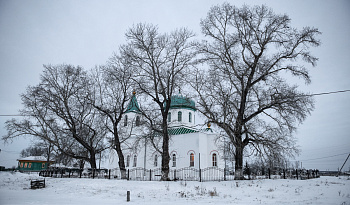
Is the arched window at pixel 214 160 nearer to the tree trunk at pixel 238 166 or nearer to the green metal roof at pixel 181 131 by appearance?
the green metal roof at pixel 181 131

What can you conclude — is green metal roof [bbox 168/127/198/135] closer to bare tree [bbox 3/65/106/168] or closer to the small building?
bare tree [bbox 3/65/106/168]

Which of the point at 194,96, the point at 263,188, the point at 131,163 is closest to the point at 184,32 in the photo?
the point at 194,96

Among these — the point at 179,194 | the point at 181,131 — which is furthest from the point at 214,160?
the point at 179,194

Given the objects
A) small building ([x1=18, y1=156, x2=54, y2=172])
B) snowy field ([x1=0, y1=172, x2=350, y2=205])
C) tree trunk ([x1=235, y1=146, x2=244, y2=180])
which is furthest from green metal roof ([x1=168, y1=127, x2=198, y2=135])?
small building ([x1=18, y1=156, x2=54, y2=172])

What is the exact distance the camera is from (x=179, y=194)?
44.4ft

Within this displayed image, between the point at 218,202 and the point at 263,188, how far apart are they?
4.69 m

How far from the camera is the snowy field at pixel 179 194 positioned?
36.6 feet

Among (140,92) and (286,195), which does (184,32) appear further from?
(286,195)

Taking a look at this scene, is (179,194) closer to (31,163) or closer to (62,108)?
(62,108)

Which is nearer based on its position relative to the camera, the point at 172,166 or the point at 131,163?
the point at 172,166

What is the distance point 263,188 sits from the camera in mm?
14352

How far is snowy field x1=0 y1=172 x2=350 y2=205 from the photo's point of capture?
11.2 metres

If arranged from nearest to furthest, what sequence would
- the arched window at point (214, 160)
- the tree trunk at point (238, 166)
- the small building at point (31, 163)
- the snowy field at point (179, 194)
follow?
1. the snowy field at point (179, 194)
2. the tree trunk at point (238, 166)
3. the arched window at point (214, 160)
4. the small building at point (31, 163)

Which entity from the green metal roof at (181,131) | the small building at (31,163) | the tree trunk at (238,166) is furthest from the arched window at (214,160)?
the small building at (31,163)
